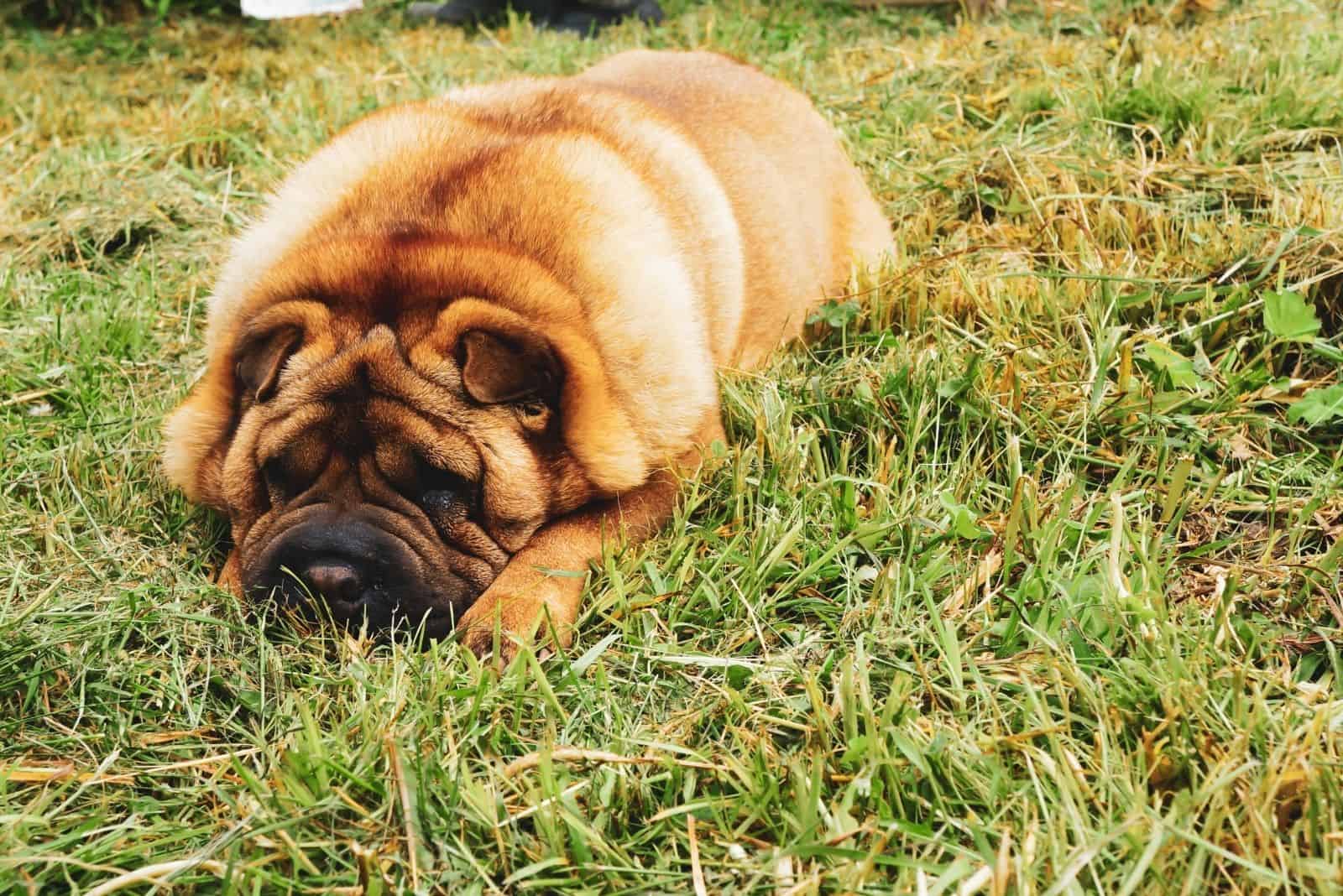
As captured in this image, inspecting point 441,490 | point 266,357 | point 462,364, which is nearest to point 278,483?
point 266,357

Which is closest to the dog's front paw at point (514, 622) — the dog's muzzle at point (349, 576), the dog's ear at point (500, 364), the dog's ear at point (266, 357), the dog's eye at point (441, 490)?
the dog's muzzle at point (349, 576)

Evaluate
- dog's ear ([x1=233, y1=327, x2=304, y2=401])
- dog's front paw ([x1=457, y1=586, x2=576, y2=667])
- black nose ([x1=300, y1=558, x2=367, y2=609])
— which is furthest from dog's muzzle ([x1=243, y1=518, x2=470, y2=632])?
dog's ear ([x1=233, y1=327, x2=304, y2=401])

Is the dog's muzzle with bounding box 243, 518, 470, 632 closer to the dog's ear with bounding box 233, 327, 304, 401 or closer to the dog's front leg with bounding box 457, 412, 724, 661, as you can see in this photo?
the dog's front leg with bounding box 457, 412, 724, 661

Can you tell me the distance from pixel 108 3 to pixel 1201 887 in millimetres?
9270

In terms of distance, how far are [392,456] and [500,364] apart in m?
0.34

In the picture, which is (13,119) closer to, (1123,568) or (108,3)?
(108,3)

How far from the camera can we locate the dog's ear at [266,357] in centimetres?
276

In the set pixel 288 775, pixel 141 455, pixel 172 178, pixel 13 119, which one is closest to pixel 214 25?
pixel 13 119

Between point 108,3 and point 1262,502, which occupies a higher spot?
point 108,3

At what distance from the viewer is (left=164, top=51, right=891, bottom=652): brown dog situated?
8.74 feet

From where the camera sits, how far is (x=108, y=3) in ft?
27.5

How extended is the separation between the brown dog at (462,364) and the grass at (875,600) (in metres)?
0.17

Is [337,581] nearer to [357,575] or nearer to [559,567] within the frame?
[357,575]

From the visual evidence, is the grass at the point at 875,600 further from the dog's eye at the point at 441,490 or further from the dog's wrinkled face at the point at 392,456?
the dog's eye at the point at 441,490
